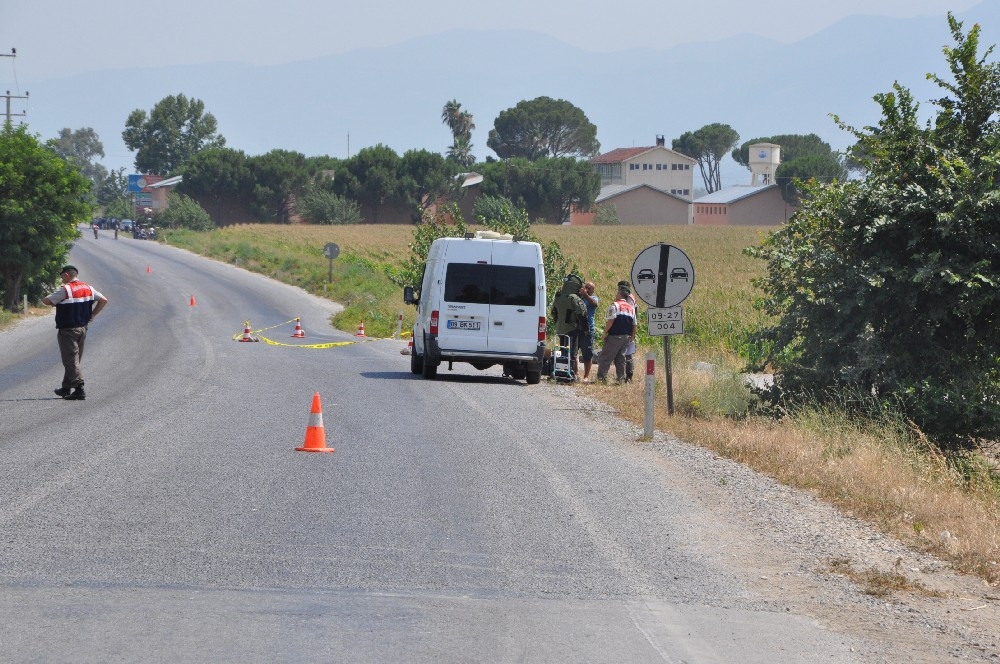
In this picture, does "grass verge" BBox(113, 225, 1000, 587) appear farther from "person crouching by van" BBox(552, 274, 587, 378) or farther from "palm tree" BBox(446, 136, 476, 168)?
"palm tree" BBox(446, 136, 476, 168)

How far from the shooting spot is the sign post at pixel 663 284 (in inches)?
613

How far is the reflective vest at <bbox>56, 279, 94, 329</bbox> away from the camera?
17328mm

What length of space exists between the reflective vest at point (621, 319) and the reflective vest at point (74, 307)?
8532mm

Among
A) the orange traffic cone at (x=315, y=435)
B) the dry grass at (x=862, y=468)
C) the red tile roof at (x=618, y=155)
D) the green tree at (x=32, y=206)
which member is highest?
the red tile roof at (x=618, y=155)

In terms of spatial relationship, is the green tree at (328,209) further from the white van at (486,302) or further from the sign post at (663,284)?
the sign post at (663,284)

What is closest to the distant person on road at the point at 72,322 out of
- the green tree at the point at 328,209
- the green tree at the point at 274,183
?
the green tree at the point at 328,209

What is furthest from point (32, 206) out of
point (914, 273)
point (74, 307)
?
point (914, 273)

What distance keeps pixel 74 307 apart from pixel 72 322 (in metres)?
0.21

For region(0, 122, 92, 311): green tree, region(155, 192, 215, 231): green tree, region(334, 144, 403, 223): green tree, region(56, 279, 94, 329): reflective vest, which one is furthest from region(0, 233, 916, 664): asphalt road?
region(334, 144, 403, 223): green tree

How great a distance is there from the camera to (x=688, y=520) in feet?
32.0

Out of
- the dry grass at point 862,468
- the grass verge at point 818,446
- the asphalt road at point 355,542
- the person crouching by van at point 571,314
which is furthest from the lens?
the person crouching by van at point 571,314

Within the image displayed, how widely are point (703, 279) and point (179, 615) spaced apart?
160 feet

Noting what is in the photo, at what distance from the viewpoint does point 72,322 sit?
17.4 meters

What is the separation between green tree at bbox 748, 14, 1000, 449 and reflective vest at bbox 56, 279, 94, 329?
9323 millimetres
